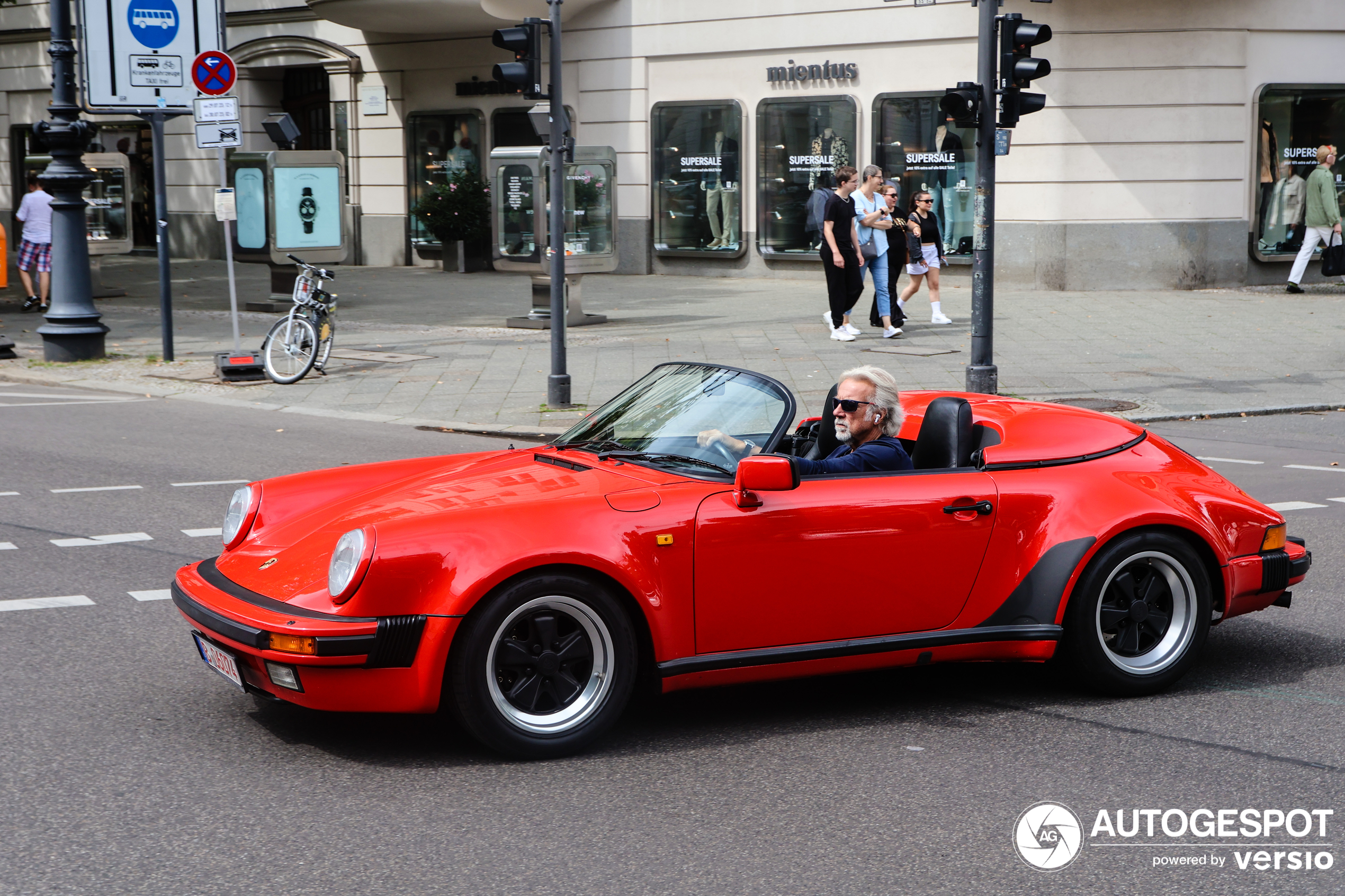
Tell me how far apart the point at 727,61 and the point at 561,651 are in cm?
2146

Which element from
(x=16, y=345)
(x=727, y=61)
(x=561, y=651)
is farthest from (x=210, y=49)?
(x=561, y=651)

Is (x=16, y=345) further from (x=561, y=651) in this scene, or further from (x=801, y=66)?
(x=561, y=651)

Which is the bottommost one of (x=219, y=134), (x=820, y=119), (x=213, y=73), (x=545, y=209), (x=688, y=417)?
(x=688, y=417)

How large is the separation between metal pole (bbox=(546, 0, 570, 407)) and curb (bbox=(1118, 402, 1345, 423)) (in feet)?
14.5

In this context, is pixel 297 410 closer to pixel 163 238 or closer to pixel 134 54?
pixel 163 238

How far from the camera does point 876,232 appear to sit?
54.0ft

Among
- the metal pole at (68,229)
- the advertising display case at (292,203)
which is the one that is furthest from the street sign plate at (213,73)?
the advertising display case at (292,203)

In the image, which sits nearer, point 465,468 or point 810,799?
point 810,799

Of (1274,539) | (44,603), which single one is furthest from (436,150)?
(1274,539)

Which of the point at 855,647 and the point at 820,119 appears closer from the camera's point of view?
the point at 855,647

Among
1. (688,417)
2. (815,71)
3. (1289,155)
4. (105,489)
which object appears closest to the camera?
(688,417)

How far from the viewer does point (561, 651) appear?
441 centimetres

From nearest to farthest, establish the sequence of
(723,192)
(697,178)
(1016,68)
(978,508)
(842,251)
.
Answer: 1. (978,508)
2. (1016,68)
3. (842,251)
4. (723,192)
5. (697,178)

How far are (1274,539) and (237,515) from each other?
3.57 meters
